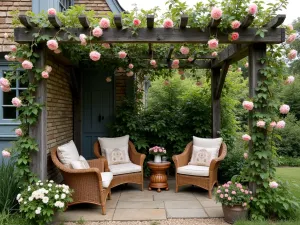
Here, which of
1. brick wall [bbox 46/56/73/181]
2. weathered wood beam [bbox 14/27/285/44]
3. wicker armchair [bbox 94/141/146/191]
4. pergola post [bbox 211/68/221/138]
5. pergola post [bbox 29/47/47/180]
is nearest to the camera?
weathered wood beam [bbox 14/27/285/44]

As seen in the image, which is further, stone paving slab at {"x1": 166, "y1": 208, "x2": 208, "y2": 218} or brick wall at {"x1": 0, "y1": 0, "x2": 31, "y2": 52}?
brick wall at {"x1": 0, "y1": 0, "x2": 31, "y2": 52}

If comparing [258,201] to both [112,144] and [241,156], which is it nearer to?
[241,156]

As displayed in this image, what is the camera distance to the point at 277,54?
375 centimetres

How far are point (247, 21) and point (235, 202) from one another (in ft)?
6.93

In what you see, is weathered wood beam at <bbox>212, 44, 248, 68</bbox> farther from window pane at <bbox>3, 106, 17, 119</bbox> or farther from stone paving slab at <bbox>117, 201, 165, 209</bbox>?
window pane at <bbox>3, 106, 17, 119</bbox>

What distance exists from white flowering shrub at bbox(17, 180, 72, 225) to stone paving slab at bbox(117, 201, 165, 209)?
1077 mm

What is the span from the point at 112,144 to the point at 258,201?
9.02ft

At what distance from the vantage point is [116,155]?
5371 millimetres

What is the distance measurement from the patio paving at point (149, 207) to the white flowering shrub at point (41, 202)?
32cm

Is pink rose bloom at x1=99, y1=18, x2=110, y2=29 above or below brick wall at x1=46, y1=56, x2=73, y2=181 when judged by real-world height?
above

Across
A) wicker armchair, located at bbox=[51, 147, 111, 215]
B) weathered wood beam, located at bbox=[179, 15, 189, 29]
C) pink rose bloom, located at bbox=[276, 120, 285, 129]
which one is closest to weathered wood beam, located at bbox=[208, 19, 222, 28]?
weathered wood beam, located at bbox=[179, 15, 189, 29]

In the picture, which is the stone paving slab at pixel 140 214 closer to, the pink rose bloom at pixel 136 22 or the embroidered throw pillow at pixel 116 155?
the embroidered throw pillow at pixel 116 155

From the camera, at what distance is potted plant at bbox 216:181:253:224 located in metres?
3.59

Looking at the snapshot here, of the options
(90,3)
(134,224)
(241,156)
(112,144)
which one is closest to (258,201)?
(134,224)
